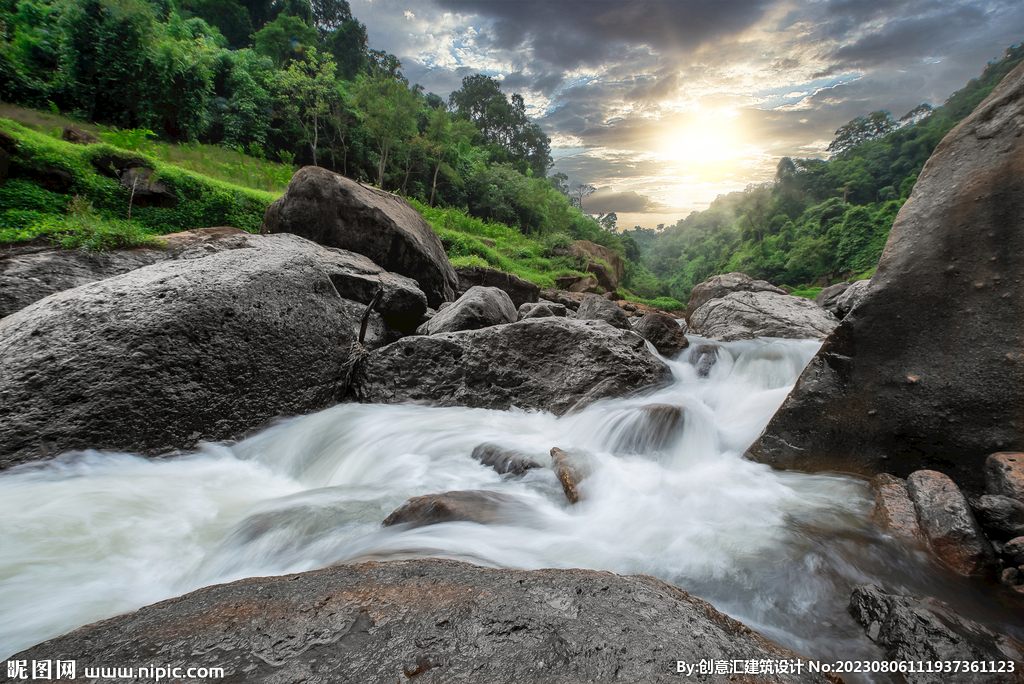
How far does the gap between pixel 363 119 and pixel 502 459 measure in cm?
2684

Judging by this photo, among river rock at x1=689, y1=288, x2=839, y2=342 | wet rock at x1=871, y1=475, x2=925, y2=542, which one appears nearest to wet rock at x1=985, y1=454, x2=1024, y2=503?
wet rock at x1=871, y1=475, x2=925, y2=542

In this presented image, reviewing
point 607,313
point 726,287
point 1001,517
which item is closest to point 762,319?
point 607,313

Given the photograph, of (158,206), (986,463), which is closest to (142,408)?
(986,463)

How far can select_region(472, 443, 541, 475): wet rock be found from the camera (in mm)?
3537

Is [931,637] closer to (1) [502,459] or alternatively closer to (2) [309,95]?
(1) [502,459]

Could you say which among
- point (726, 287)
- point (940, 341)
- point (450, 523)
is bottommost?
point (450, 523)

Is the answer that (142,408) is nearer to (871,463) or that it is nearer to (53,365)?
(53,365)

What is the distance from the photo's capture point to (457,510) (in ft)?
9.05

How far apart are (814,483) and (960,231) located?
2.13 metres

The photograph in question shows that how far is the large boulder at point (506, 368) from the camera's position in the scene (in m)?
5.12

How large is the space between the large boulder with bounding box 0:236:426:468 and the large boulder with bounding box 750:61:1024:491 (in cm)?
481

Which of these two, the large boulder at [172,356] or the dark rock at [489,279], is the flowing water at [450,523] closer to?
the large boulder at [172,356]

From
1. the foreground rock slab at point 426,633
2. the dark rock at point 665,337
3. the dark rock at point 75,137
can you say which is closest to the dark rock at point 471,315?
the dark rock at point 665,337

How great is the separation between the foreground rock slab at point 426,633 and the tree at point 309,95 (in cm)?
2611
